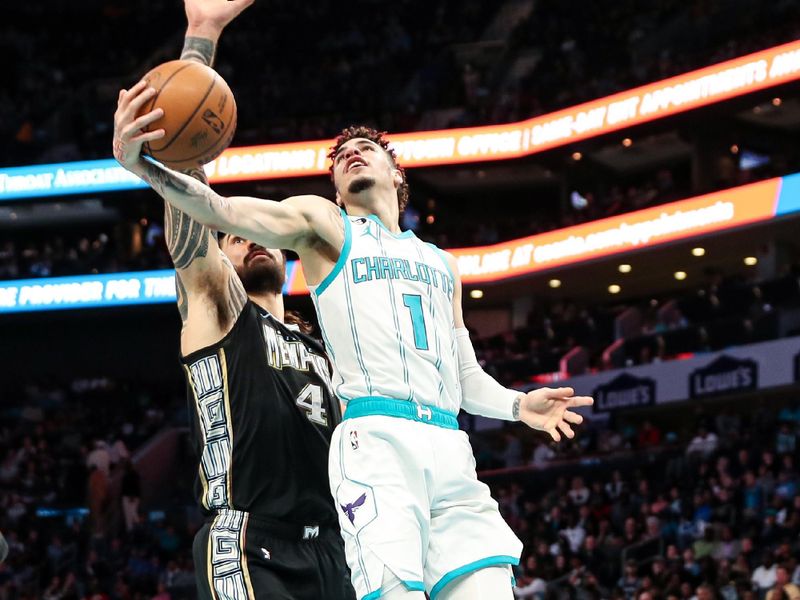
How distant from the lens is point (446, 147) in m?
31.7

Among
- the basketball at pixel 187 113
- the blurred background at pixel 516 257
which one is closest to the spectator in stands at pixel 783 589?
the blurred background at pixel 516 257

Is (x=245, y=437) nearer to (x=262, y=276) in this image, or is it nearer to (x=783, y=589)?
(x=262, y=276)

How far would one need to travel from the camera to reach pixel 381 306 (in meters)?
4.92

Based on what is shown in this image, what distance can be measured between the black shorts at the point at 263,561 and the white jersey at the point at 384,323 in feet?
3.24

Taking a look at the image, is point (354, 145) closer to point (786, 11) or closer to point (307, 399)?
point (307, 399)

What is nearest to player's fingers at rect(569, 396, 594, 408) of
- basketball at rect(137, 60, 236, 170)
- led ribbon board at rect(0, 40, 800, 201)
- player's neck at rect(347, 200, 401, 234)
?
player's neck at rect(347, 200, 401, 234)

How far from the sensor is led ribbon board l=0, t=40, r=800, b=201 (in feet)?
94.7

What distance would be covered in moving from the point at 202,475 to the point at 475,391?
4.26 feet

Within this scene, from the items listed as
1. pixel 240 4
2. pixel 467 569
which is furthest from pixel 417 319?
pixel 240 4

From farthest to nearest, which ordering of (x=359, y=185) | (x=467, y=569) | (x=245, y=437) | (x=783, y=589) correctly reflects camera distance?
(x=783, y=589) → (x=245, y=437) → (x=359, y=185) → (x=467, y=569)

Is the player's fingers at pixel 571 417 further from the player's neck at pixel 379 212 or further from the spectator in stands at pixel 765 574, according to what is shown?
the spectator in stands at pixel 765 574

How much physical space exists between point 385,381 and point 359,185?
0.88 meters

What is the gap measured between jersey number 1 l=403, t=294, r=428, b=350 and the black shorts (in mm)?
1229

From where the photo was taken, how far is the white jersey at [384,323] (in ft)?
16.0
